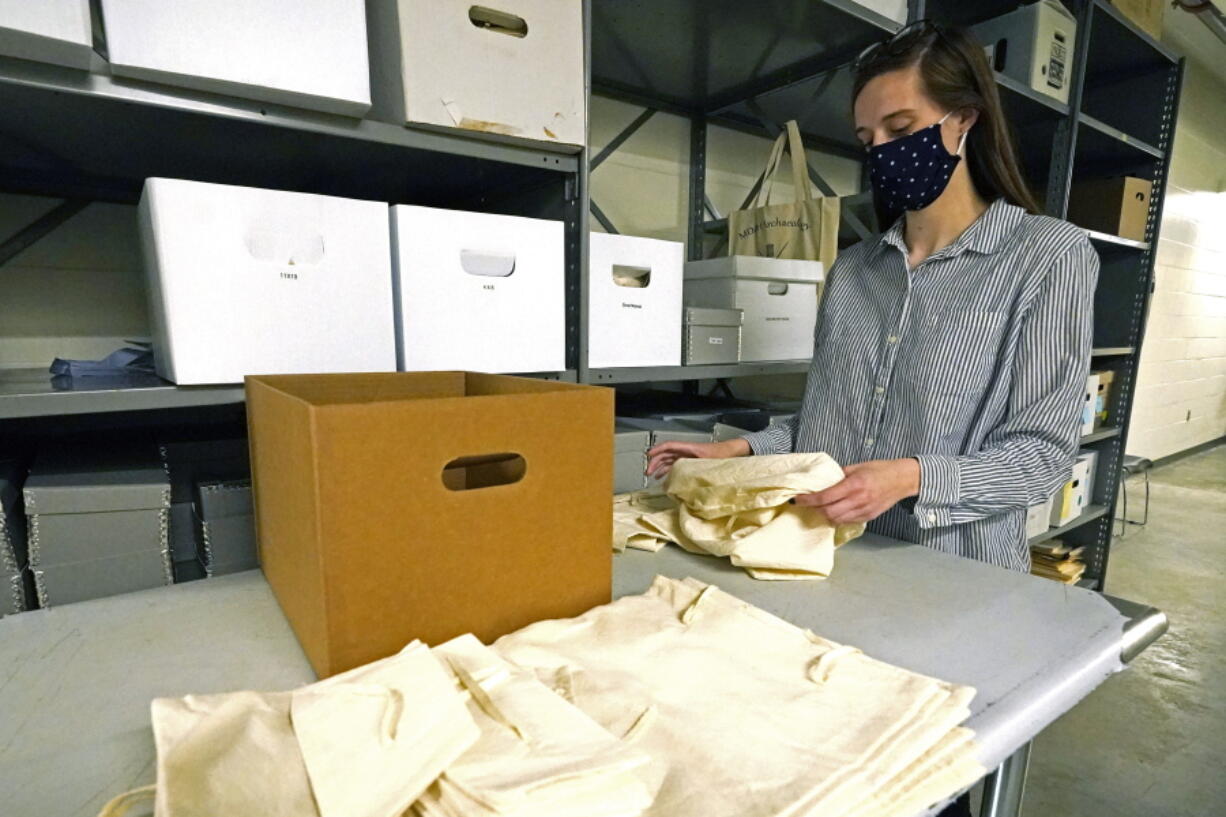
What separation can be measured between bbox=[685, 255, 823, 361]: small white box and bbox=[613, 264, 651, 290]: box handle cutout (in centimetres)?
32

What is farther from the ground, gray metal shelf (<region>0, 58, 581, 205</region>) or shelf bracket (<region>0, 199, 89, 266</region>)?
gray metal shelf (<region>0, 58, 581, 205</region>)

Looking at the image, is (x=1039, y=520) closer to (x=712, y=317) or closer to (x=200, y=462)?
(x=712, y=317)

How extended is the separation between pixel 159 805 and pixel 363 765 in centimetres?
11

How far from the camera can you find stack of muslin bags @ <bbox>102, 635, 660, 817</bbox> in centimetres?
35

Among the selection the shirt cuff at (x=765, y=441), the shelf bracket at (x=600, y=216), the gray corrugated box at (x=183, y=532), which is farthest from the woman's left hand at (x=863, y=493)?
the shelf bracket at (x=600, y=216)

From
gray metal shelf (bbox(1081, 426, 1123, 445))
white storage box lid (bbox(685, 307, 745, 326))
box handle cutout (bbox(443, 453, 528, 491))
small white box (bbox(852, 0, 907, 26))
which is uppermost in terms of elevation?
small white box (bbox(852, 0, 907, 26))

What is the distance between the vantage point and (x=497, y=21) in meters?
0.93

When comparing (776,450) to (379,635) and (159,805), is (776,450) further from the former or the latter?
(159,805)

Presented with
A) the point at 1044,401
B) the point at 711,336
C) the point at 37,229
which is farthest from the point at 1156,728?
the point at 37,229

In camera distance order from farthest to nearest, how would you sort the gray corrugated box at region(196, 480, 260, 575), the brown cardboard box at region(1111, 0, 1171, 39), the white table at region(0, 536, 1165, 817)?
the brown cardboard box at region(1111, 0, 1171, 39), the gray corrugated box at region(196, 480, 260, 575), the white table at region(0, 536, 1165, 817)

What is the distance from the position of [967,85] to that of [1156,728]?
5.92ft

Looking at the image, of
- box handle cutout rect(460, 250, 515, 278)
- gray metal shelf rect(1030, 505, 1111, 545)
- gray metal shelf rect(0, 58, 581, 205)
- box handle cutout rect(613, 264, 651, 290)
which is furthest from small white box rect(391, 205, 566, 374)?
gray metal shelf rect(1030, 505, 1111, 545)

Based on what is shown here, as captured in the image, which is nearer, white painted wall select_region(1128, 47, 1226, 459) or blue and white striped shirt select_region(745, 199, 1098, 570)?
blue and white striped shirt select_region(745, 199, 1098, 570)

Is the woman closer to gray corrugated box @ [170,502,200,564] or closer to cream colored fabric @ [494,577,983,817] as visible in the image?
cream colored fabric @ [494,577,983,817]
